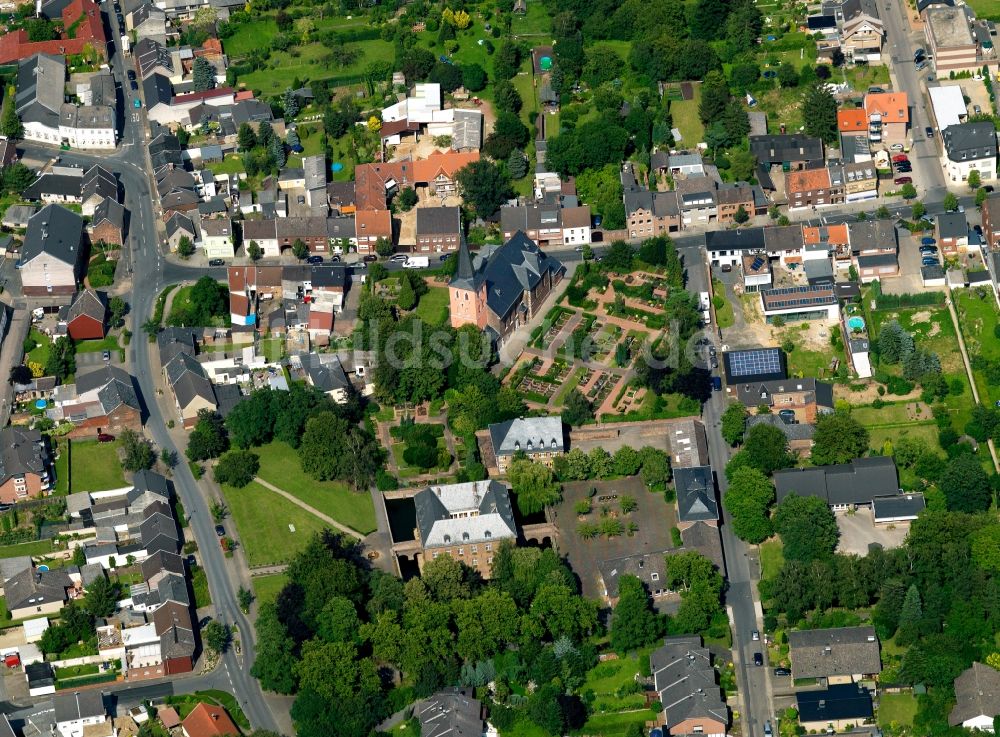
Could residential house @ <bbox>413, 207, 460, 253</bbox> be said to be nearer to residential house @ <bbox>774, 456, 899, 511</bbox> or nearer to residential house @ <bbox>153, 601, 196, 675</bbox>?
residential house @ <bbox>774, 456, 899, 511</bbox>

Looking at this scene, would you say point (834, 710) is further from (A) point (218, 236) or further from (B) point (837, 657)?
(A) point (218, 236)

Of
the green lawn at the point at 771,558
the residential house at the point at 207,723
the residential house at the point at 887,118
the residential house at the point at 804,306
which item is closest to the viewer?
the residential house at the point at 207,723

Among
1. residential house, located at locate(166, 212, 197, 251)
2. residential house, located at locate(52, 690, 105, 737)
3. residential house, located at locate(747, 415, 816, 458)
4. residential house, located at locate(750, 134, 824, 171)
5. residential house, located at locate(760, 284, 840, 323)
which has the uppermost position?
residential house, located at locate(750, 134, 824, 171)

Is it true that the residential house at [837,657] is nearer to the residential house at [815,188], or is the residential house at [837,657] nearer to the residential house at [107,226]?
the residential house at [815,188]

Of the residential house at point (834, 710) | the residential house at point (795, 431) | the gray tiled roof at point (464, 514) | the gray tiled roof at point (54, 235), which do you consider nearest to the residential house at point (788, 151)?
the residential house at point (795, 431)

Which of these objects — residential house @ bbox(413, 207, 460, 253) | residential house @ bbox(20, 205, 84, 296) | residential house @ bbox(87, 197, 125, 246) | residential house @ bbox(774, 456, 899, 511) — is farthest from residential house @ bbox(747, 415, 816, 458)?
residential house @ bbox(87, 197, 125, 246)

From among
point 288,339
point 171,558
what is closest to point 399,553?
point 171,558

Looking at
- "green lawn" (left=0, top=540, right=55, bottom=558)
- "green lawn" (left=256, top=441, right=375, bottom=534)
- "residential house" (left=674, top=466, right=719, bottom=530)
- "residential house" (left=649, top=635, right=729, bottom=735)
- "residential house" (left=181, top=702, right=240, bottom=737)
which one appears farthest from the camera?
"green lawn" (left=256, top=441, right=375, bottom=534)
